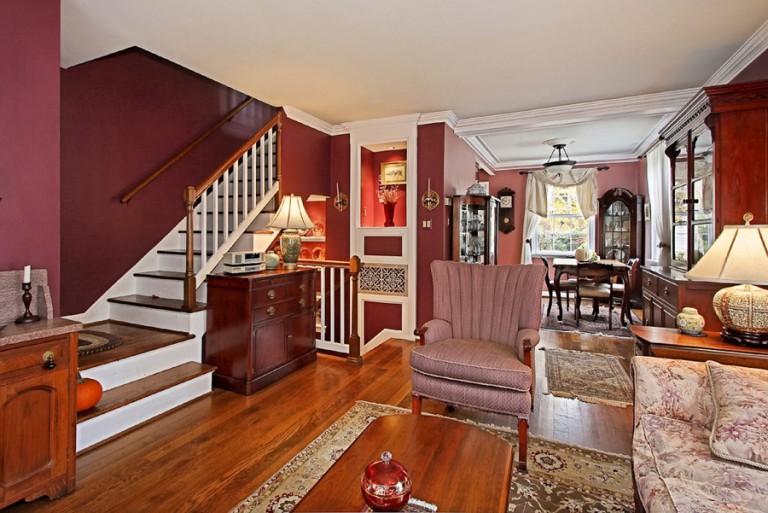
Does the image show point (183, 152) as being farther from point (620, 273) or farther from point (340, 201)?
point (620, 273)

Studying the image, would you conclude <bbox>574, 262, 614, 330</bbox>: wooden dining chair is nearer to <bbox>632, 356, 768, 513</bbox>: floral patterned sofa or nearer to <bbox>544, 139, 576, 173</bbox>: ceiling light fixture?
<bbox>544, 139, 576, 173</bbox>: ceiling light fixture

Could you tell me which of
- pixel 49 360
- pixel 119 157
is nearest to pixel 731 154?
pixel 49 360

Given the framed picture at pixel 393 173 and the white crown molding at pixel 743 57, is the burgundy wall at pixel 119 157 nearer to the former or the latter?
the framed picture at pixel 393 173

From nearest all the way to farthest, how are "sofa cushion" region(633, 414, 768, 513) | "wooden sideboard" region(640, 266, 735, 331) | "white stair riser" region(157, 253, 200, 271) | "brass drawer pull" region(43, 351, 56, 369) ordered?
"sofa cushion" region(633, 414, 768, 513) < "brass drawer pull" region(43, 351, 56, 369) < "wooden sideboard" region(640, 266, 735, 331) < "white stair riser" region(157, 253, 200, 271)

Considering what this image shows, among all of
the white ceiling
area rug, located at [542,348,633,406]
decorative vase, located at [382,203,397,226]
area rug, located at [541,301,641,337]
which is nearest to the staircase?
the white ceiling

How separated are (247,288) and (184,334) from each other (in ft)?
2.07

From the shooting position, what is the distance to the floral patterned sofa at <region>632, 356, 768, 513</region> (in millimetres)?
1188

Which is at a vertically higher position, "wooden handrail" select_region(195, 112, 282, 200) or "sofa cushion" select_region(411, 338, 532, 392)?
"wooden handrail" select_region(195, 112, 282, 200)

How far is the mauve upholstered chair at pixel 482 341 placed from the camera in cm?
212

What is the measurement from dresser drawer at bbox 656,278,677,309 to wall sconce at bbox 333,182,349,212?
11.7 feet

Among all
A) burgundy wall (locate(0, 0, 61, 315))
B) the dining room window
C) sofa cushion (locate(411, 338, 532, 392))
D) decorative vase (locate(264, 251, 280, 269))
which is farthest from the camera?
the dining room window

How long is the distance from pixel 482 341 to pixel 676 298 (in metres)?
1.66

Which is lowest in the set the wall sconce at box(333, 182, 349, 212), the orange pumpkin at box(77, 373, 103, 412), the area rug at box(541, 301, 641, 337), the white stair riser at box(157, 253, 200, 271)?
the area rug at box(541, 301, 641, 337)

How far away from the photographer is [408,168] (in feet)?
16.2
